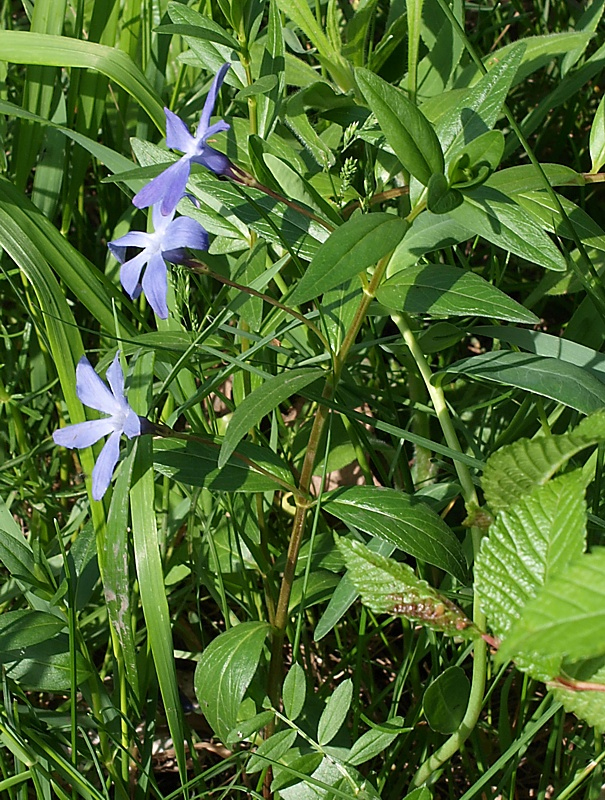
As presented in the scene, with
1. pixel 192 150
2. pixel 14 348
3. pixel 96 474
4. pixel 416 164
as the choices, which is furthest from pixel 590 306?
pixel 14 348

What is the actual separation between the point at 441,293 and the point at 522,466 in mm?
355

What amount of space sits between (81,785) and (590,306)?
1.18 meters

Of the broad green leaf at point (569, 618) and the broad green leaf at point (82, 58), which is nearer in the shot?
the broad green leaf at point (569, 618)

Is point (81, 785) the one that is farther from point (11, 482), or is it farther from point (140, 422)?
point (11, 482)

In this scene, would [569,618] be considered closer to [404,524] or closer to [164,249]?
[404,524]

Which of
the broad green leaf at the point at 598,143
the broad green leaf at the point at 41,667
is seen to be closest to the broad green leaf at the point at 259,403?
the broad green leaf at the point at 41,667

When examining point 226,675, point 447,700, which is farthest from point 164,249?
point 447,700

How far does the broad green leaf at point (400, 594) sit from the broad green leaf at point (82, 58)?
0.94m

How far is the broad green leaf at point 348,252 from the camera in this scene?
85 cm

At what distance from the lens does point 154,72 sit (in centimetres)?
182

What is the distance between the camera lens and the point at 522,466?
2.52ft

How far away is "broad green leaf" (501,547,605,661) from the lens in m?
0.51

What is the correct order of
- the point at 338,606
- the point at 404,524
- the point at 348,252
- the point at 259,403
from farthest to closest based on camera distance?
the point at 338,606 → the point at 404,524 → the point at 259,403 → the point at 348,252

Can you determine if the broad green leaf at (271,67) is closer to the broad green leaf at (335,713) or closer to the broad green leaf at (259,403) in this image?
the broad green leaf at (259,403)
